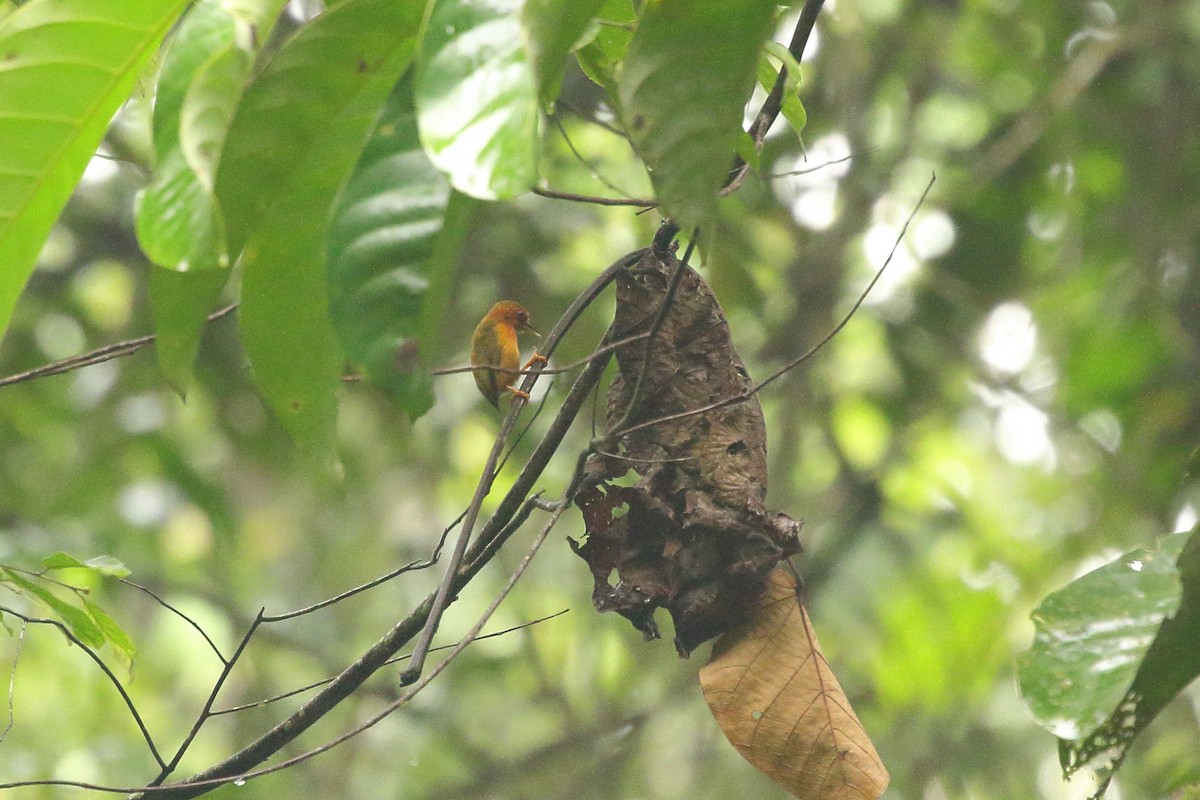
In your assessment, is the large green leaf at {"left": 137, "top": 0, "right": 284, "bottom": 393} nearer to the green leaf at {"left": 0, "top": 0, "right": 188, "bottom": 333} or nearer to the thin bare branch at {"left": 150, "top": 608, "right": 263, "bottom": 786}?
the green leaf at {"left": 0, "top": 0, "right": 188, "bottom": 333}

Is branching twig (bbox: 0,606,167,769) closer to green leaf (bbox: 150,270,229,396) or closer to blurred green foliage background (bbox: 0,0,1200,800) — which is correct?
green leaf (bbox: 150,270,229,396)

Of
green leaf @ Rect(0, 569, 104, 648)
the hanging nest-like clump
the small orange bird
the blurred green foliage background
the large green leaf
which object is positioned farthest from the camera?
the blurred green foliage background

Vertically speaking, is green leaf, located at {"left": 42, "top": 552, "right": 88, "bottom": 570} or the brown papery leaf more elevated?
green leaf, located at {"left": 42, "top": 552, "right": 88, "bottom": 570}

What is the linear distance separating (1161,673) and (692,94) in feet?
2.59

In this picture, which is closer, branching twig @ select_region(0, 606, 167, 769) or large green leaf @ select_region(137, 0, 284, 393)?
large green leaf @ select_region(137, 0, 284, 393)

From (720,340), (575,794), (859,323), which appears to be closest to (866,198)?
(859,323)

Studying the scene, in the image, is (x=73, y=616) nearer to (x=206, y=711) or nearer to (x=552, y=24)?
(x=206, y=711)

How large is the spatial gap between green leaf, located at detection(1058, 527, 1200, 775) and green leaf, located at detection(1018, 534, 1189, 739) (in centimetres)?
1

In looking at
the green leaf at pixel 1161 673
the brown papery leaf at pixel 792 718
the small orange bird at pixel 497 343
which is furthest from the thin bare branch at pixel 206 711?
the green leaf at pixel 1161 673

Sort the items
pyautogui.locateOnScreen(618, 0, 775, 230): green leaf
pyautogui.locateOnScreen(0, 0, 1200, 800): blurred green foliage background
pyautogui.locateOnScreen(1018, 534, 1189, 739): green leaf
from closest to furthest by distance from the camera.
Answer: pyautogui.locateOnScreen(618, 0, 775, 230): green leaf → pyautogui.locateOnScreen(1018, 534, 1189, 739): green leaf → pyautogui.locateOnScreen(0, 0, 1200, 800): blurred green foliage background

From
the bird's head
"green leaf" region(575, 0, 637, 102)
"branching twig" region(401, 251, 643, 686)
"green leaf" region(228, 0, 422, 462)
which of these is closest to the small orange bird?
the bird's head

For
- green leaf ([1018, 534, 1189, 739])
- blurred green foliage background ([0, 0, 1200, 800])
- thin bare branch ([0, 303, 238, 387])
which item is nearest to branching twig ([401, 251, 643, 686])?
thin bare branch ([0, 303, 238, 387])

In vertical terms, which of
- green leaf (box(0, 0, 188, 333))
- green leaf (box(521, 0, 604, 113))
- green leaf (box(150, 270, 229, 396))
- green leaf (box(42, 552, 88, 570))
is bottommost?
green leaf (box(42, 552, 88, 570))

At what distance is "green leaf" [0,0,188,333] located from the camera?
79cm
